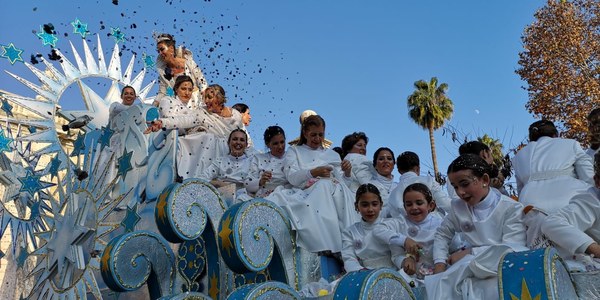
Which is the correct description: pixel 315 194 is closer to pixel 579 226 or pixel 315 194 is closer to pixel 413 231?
pixel 413 231

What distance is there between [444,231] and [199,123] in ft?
14.7

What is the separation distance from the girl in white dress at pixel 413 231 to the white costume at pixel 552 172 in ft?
2.54

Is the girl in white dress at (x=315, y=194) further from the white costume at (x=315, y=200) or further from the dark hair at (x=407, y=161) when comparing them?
the dark hair at (x=407, y=161)

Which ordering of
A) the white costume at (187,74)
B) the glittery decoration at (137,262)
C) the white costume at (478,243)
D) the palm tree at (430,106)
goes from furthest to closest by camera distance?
the palm tree at (430,106) → the white costume at (187,74) → the glittery decoration at (137,262) → the white costume at (478,243)

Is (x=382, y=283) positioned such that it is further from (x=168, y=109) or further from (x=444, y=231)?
(x=168, y=109)

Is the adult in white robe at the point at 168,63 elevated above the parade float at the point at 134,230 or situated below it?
above

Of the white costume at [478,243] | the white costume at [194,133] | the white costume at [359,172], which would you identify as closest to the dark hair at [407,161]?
the white costume at [359,172]

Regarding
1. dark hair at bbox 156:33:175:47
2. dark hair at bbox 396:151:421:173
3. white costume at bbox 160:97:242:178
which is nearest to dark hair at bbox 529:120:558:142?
dark hair at bbox 396:151:421:173

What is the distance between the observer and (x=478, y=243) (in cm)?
365

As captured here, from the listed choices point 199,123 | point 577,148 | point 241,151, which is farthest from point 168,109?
point 577,148

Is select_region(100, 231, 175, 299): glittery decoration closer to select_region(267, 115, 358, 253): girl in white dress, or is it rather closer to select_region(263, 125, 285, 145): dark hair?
select_region(267, 115, 358, 253): girl in white dress

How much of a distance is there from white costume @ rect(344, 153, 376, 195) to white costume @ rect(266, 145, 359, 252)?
0.58 m

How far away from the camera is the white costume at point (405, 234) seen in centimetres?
448

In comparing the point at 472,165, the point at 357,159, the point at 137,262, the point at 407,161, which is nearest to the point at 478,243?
the point at 472,165
